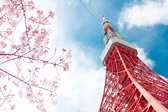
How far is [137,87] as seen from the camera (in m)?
15.3

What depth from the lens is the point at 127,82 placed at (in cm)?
1917

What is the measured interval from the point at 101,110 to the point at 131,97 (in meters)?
2.24

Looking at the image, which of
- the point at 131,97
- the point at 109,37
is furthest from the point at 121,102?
the point at 109,37

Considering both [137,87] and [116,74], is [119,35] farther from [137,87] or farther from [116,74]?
[137,87]

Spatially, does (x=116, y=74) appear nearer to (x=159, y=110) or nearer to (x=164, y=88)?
(x=164, y=88)

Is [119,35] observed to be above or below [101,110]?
above

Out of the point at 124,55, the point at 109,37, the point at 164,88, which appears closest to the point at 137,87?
the point at 164,88

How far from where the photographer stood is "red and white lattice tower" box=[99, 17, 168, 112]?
14771 millimetres

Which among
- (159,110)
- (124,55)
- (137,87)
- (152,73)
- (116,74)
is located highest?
(124,55)

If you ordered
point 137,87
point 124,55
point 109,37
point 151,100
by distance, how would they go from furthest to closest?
point 109,37
point 124,55
point 137,87
point 151,100

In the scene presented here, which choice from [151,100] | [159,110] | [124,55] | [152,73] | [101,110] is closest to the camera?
[159,110]

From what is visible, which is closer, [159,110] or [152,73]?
[159,110]

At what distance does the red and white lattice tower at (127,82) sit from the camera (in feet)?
48.5

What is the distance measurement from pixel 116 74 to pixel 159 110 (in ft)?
28.8
